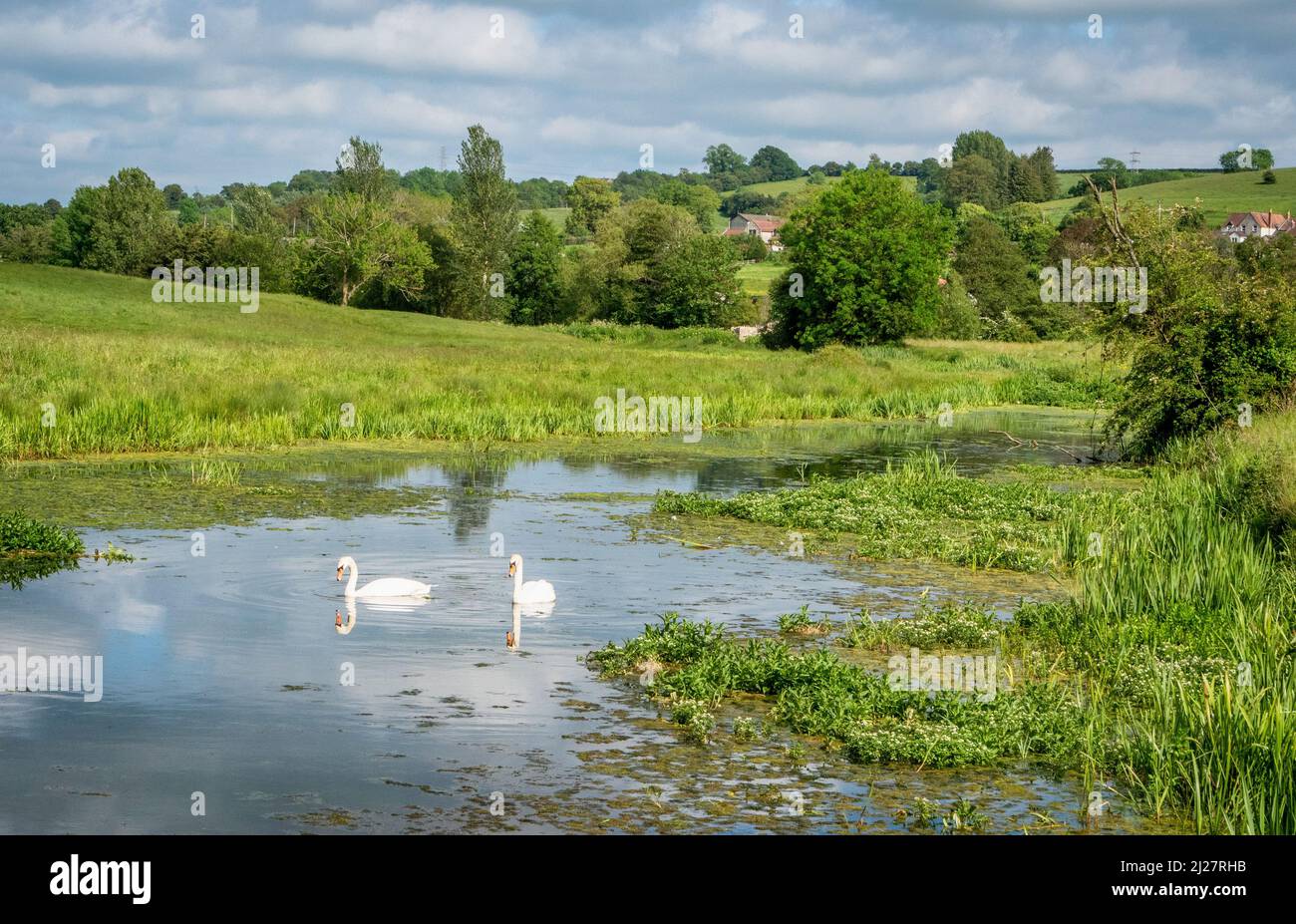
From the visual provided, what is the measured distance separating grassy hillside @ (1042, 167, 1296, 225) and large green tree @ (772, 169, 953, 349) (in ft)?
205

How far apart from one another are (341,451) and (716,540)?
445 inches

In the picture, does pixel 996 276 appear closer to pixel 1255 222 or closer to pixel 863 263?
pixel 863 263

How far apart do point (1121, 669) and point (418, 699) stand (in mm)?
6044

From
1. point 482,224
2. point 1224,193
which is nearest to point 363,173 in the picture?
point 482,224

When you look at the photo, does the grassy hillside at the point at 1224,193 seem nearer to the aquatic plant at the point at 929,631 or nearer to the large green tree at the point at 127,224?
the large green tree at the point at 127,224

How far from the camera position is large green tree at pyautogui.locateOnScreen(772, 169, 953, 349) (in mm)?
74625

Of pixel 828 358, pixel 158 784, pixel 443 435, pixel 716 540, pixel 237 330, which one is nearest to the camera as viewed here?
pixel 158 784

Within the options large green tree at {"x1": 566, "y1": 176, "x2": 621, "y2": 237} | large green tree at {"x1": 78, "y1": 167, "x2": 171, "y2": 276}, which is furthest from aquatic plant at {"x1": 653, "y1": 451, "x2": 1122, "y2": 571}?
large green tree at {"x1": 566, "y1": 176, "x2": 621, "y2": 237}

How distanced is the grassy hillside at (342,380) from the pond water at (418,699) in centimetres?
706

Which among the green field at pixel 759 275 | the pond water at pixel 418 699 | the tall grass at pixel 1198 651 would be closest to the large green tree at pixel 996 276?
the green field at pixel 759 275

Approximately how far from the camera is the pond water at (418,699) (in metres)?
8.70

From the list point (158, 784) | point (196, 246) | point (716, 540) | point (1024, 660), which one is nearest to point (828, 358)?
point (716, 540)
